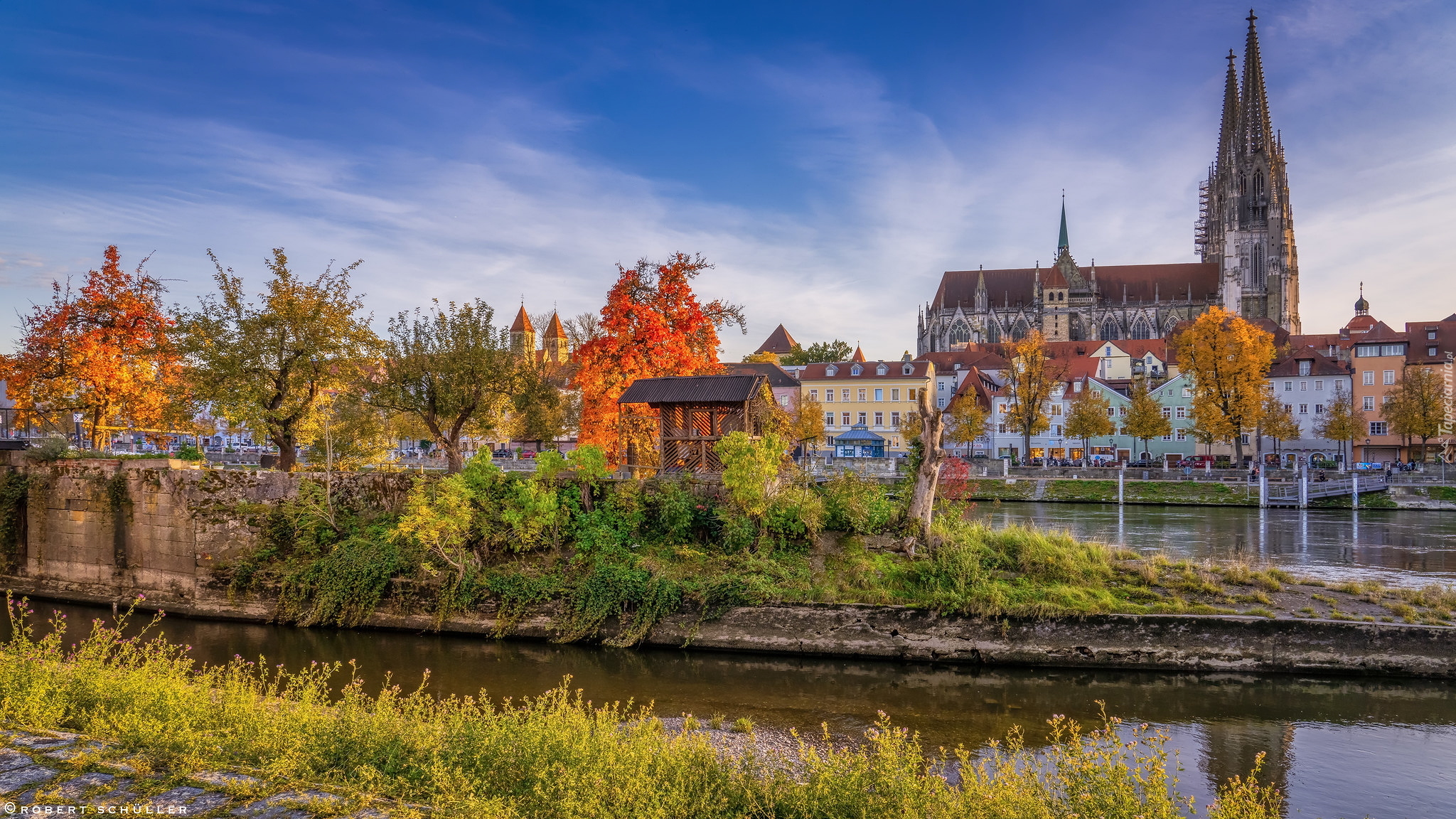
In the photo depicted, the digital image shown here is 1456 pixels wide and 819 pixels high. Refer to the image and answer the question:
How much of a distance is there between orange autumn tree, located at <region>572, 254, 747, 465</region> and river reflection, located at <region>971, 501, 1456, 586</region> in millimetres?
12917

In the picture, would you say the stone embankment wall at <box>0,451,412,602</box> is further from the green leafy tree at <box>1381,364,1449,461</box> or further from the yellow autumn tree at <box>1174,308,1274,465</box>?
the green leafy tree at <box>1381,364,1449,461</box>

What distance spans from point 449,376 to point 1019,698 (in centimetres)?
2013

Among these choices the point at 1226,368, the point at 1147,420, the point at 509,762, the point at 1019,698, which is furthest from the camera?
the point at 1147,420

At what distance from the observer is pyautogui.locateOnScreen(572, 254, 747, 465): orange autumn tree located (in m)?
27.6

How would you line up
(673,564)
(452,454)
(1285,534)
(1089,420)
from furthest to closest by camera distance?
(1089,420) < (1285,534) < (452,454) < (673,564)

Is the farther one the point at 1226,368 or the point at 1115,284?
the point at 1115,284

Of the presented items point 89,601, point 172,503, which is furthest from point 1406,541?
point 89,601

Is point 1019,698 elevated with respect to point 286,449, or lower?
lower

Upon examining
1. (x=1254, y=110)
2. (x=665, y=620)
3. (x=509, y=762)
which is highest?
(x=1254, y=110)

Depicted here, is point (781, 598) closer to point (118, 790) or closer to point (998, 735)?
point (998, 735)

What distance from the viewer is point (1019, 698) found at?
42.3 feet

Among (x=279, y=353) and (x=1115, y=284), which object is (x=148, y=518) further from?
(x=1115, y=284)

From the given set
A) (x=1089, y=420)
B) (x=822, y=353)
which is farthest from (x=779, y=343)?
(x=1089, y=420)

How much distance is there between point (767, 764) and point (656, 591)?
819 centimetres
